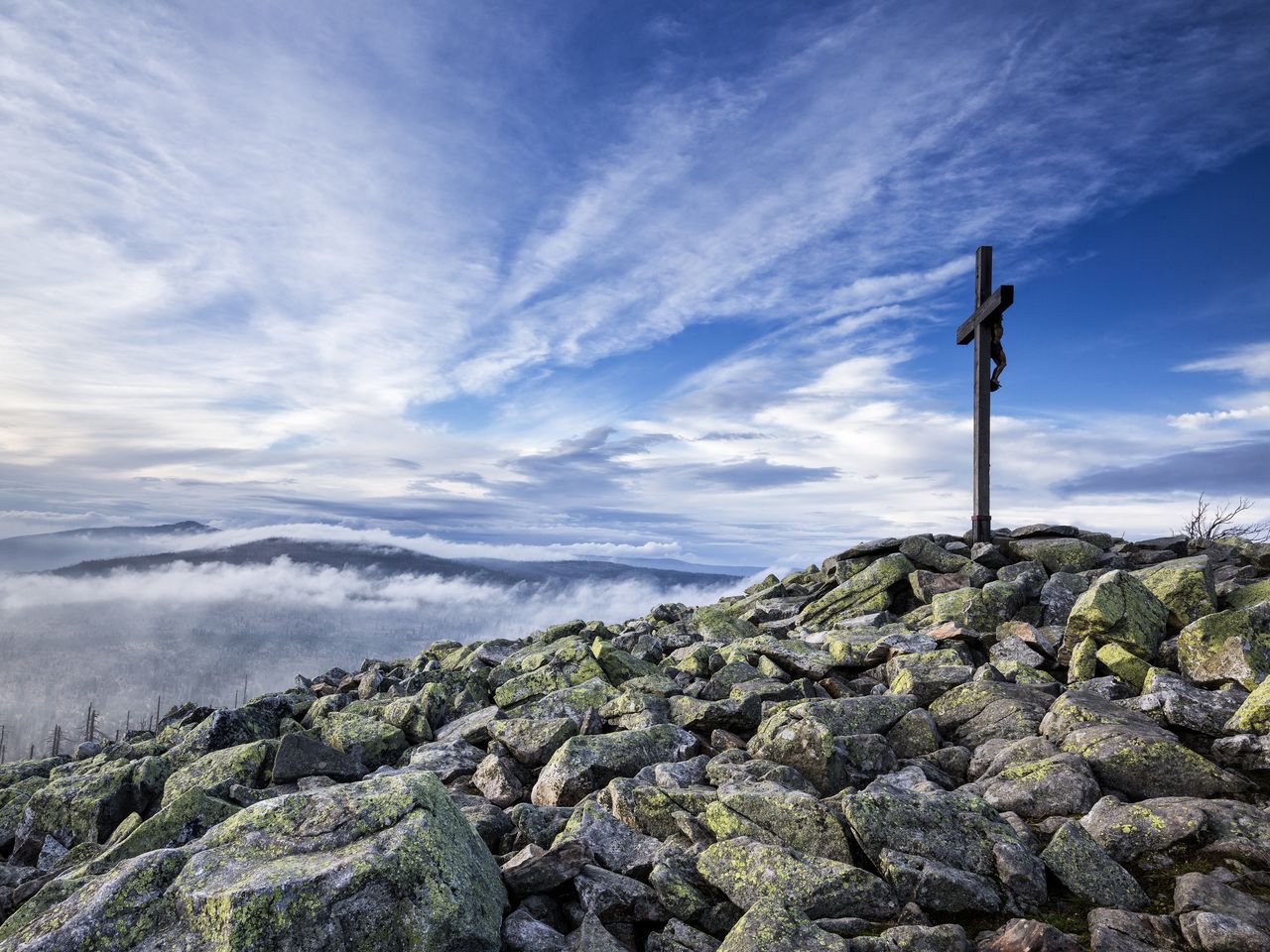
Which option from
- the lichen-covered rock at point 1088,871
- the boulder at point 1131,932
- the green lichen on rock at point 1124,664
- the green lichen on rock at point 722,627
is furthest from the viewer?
the green lichen on rock at point 722,627

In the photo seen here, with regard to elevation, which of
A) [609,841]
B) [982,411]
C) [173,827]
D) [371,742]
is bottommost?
[371,742]

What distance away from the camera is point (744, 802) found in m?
8.78

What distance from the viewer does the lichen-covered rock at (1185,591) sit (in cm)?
1505

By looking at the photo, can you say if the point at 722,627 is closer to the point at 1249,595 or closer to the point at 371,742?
the point at 371,742

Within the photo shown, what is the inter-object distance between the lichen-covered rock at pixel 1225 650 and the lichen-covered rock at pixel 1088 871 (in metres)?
6.76

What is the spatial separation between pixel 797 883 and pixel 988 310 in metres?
21.2

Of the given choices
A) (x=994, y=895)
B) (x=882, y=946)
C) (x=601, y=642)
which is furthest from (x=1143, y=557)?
(x=882, y=946)

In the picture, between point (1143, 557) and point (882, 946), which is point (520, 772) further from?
point (1143, 557)

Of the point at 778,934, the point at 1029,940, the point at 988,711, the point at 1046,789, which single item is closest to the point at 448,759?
the point at 778,934

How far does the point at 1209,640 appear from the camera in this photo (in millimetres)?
13328

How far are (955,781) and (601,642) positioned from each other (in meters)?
9.34

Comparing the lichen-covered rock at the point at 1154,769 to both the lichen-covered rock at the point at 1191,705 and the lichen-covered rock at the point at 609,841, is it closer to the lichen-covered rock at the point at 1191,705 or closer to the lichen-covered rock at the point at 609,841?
the lichen-covered rock at the point at 1191,705

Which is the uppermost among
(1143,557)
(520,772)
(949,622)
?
(1143,557)

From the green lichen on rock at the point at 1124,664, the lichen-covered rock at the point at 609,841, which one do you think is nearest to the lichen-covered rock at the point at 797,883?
the lichen-covered rock at the point at 609,841
